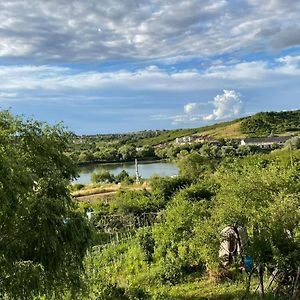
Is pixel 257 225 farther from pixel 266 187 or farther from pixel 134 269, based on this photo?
pixel 134 269

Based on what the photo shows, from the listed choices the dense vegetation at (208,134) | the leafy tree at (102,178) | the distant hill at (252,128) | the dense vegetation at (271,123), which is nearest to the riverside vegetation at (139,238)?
the leafy tree at (102,178)

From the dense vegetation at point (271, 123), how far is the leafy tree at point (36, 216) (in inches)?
4870

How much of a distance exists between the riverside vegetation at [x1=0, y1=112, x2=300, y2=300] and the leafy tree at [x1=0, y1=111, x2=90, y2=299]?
0.02 m

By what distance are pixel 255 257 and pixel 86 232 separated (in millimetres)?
4357

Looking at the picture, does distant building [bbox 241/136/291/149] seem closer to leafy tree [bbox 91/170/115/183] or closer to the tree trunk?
leafy tree [bbox 91/170/115/183]

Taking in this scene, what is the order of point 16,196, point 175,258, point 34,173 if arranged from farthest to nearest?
1. point 175,258
2. point 34,173
3. point 16,196

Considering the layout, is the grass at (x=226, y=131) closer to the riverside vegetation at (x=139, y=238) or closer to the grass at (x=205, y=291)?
the riverside vegetation at (x=139, y=238)

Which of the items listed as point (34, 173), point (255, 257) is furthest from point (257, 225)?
point (34, 173)

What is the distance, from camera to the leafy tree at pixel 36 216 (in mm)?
9156

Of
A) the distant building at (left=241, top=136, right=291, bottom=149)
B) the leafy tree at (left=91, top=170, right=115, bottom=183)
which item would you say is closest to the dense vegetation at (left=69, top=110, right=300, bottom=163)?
the distant building at (left=241, top=136, right=291, bottom=149)

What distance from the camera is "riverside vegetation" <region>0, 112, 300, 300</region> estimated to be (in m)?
9.52

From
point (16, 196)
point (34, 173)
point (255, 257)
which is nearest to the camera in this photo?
point (16, 196)

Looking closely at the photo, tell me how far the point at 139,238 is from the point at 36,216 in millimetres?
12121

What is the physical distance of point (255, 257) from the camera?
12.2 metres
